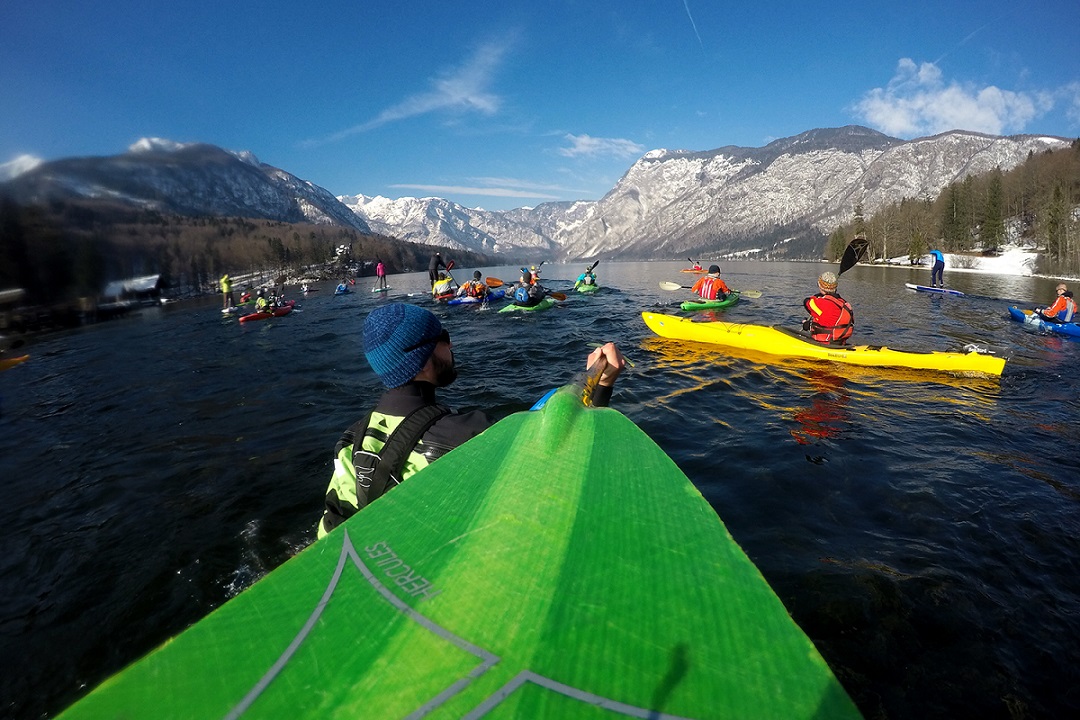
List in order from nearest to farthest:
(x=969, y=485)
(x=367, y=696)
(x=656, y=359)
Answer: (x=367, y=696)
(x=969, y=485)
(x=656, y=359)

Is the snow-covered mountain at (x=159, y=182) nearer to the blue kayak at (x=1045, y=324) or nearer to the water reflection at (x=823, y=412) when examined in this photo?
the water reflection at (x=823, y=412)

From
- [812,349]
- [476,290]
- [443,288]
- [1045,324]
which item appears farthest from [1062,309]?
[443,288]

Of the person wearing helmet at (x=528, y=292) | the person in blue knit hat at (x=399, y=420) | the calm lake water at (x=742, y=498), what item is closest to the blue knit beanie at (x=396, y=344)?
the person in blue knit hat at (x=399, y=420)

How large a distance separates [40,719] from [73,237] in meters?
27.9

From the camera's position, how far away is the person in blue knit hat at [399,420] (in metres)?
2.78

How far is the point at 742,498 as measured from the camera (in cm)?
529

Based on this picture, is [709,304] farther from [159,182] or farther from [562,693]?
[159,182]

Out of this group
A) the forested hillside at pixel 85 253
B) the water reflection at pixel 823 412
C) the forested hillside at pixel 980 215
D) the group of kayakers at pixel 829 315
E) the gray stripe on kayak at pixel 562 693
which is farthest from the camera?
the forested hillside at pixel 980 215

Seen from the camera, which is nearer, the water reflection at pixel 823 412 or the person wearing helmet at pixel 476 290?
the water reflection at pixel 823 412

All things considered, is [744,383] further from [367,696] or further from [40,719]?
[40,719]

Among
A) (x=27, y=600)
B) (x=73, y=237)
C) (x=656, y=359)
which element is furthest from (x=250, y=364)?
(x=73, y=237)

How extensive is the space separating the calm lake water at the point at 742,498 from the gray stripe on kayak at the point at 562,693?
226 cm

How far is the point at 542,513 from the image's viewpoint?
275 centimetres

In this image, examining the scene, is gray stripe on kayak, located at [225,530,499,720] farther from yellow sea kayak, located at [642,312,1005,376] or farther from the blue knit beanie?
yellow sea kayak, located at [642,312,1005,376]
